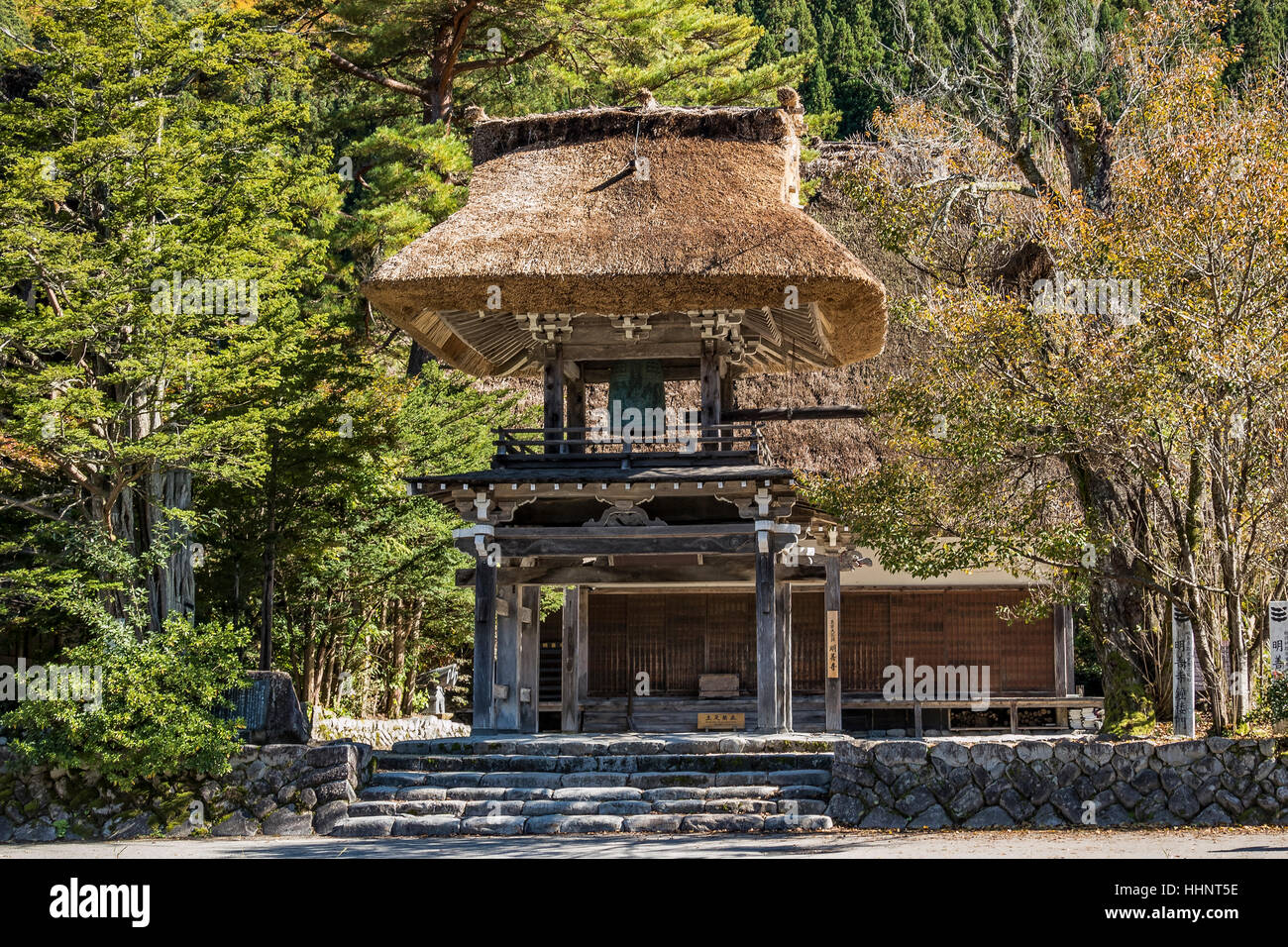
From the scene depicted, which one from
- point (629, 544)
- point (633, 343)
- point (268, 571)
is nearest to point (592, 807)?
point (629, 544)

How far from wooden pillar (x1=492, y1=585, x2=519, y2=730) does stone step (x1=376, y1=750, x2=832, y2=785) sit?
160 cm

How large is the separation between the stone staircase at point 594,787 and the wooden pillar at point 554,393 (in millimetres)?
3936

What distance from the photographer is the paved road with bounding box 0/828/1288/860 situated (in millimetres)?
9914

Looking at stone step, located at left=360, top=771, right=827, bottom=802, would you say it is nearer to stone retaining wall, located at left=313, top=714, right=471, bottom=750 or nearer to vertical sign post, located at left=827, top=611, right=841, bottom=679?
vertical sign post, located at left=827, top=611, right=841, bottom=679

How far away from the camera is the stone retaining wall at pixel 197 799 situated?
12633 mm

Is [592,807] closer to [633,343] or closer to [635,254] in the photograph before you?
[633,343]

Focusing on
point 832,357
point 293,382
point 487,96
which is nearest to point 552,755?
point 293,382

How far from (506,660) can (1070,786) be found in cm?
705

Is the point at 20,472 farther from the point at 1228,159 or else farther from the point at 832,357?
the point at 1228,159

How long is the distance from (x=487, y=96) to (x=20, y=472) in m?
14.6

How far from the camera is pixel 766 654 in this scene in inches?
591

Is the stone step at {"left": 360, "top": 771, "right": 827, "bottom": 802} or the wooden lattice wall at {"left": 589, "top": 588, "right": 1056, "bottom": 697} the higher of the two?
the wooden lattice wall at {"left": 589, "top": 588, "right": 1056, "bottom": 697}

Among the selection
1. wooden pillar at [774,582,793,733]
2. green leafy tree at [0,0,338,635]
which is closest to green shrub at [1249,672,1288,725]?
wooden pillar at [774,582,793,733]

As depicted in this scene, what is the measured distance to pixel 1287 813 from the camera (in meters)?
11.6
